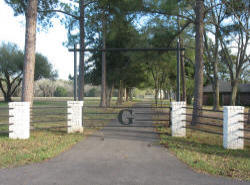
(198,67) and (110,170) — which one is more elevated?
(198,67)

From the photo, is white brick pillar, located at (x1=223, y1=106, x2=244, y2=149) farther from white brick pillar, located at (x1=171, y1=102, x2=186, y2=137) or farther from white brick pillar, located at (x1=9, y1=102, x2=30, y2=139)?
white brick pillar, located at (x1=9, y1=102, x2=30, y2=139)

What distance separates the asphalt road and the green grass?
0.29m

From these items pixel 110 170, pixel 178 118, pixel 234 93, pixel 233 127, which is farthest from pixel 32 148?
pixel 234 93

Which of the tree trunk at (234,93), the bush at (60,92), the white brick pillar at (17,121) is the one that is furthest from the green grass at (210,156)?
the bush at (60,92)

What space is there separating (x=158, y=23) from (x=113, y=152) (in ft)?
31.4

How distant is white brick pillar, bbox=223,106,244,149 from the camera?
21.4ft

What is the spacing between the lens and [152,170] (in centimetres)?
454

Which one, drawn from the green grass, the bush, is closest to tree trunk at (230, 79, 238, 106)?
the green grass

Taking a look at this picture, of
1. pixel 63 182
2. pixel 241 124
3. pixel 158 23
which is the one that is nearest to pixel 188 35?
pixel 158 23

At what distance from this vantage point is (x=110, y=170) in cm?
451

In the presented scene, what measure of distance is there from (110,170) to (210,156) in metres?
2.79

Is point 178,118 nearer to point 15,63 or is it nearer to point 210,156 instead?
point 210,156

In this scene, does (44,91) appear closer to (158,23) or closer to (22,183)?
(158,23)

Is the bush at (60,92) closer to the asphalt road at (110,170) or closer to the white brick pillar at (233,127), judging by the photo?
the asphalt road at (110,170)
